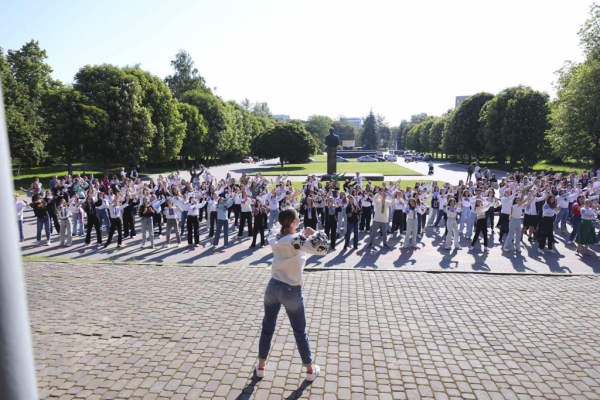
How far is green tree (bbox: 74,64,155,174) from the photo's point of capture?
34.2 metres

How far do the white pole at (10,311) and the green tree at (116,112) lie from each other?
36.1 meters

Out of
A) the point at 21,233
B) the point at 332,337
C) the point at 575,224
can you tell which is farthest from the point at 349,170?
the point at 332,337

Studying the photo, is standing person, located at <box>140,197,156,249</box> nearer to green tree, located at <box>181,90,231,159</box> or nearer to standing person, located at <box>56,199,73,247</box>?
standing person, located at <box>56,199,73,247</box>

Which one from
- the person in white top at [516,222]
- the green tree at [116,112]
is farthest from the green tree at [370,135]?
the person in white top at [516,222]

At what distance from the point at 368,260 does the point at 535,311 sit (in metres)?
4.74

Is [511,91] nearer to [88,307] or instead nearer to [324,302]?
[324,302]

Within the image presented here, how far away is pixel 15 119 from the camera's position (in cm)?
3559

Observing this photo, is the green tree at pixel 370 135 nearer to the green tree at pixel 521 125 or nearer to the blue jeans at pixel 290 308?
the green tree at pixel 521 125

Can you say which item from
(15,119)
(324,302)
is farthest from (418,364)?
(15,119)

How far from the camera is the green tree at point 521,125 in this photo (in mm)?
41875

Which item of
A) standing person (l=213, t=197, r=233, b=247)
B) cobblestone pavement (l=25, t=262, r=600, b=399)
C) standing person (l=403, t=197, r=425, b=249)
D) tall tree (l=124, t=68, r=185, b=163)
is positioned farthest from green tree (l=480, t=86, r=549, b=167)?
standing person (l=213, t=197, r=233, b=247)

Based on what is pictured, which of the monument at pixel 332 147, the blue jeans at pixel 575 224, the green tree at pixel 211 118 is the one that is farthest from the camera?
the green tree at pixel 211 118

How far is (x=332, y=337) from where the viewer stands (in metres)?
6.52

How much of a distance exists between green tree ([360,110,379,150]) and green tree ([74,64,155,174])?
84.4 meters
